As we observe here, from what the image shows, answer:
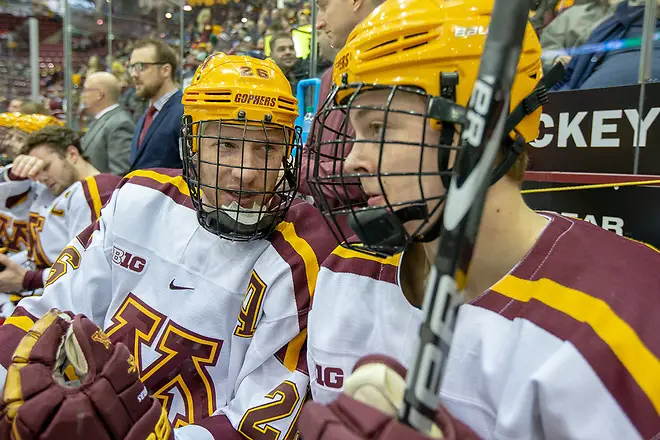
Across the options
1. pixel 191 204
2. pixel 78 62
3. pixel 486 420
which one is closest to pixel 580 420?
pixel 486 420

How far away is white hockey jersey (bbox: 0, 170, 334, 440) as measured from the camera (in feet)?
3.59

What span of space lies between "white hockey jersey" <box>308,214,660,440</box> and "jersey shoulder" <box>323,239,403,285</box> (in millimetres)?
58

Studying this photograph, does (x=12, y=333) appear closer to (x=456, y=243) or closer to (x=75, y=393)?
(x=75, y=393)

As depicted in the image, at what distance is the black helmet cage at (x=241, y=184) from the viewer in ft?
3.84

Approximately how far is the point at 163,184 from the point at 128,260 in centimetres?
22

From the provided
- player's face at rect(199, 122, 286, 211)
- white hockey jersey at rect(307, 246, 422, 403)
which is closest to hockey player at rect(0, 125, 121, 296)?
player's face at rect(199, 122, 286, 211)

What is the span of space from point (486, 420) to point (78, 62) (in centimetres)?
801

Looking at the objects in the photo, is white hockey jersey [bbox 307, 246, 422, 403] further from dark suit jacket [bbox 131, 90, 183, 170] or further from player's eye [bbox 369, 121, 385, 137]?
dark suit jacket [bbox 131, 90, 183, 170]

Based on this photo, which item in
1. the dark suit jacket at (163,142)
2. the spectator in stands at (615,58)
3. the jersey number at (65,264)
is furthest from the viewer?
the dark suit jacket at (163,142)

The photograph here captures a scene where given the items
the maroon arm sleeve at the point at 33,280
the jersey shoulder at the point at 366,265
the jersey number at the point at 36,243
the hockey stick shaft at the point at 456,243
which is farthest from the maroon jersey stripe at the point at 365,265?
the jersey number at the point at 36,243

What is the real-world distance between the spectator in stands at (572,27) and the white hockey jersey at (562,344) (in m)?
1.21

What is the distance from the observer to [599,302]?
2.20 ft

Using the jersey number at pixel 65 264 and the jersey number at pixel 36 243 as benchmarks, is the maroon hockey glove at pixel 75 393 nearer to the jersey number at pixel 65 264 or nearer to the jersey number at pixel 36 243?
the jersey number at pixel 65 264

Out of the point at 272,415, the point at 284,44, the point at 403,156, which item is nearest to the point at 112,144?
the point at 284,44
